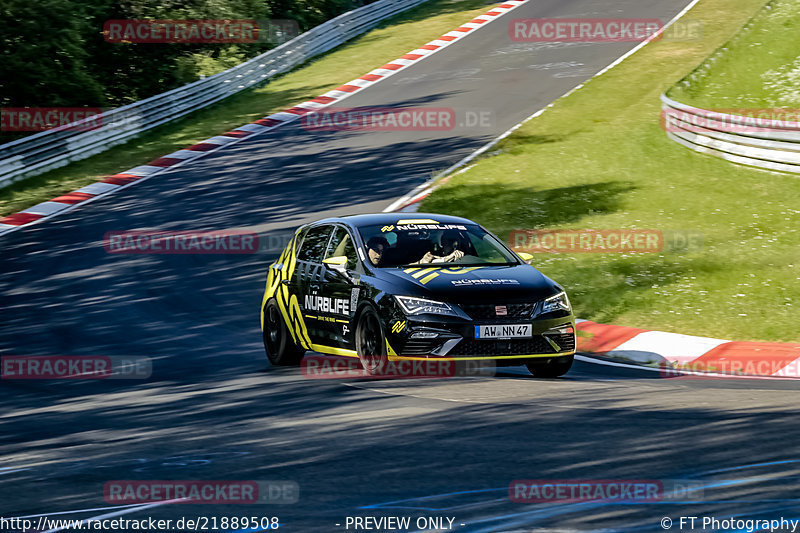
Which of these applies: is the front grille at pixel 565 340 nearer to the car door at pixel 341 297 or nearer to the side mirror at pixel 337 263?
the car door at pixel 341 297

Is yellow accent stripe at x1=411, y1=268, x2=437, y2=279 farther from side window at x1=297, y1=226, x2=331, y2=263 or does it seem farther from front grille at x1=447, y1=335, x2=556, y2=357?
side window at x1=297, y1=226, x2=331, y2=263

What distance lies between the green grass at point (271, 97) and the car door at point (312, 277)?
41.9 feet

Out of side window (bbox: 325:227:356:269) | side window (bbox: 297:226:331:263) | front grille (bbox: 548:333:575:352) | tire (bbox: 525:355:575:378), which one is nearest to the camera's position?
front grille (bbox: 548:333:575:352)

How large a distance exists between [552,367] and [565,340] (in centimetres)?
37

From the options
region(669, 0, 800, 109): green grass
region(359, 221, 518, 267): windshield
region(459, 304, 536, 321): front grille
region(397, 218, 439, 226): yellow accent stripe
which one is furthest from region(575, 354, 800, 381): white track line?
region(669, 0, 800, 109): green grass

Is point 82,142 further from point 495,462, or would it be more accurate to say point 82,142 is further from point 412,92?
point 495,462

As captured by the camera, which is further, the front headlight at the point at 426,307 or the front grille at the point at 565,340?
the front grille at the point at 565,340

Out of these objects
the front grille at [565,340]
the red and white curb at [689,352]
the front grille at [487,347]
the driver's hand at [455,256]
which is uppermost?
the driver's hand at [455,256]

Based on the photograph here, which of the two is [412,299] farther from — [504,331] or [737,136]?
[737,136]

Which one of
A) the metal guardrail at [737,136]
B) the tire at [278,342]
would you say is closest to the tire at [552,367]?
the tire at [278,342]

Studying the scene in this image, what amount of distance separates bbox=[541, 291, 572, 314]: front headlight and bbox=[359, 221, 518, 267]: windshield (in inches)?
34.8

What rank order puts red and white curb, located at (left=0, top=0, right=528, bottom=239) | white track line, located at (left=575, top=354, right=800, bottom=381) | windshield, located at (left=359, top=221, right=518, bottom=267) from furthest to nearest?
1. red and white curb, located at (left=0, top=0, right=528, bottom=239)
2. windshield, located at (left=359, top=221, right=518, bottom=267)
3. white track line, located at (left=575, top=354, right=800, bottom=381)

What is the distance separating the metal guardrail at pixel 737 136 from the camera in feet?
Answer: 63.6

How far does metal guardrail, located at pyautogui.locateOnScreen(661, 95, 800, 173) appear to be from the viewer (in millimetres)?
19375
